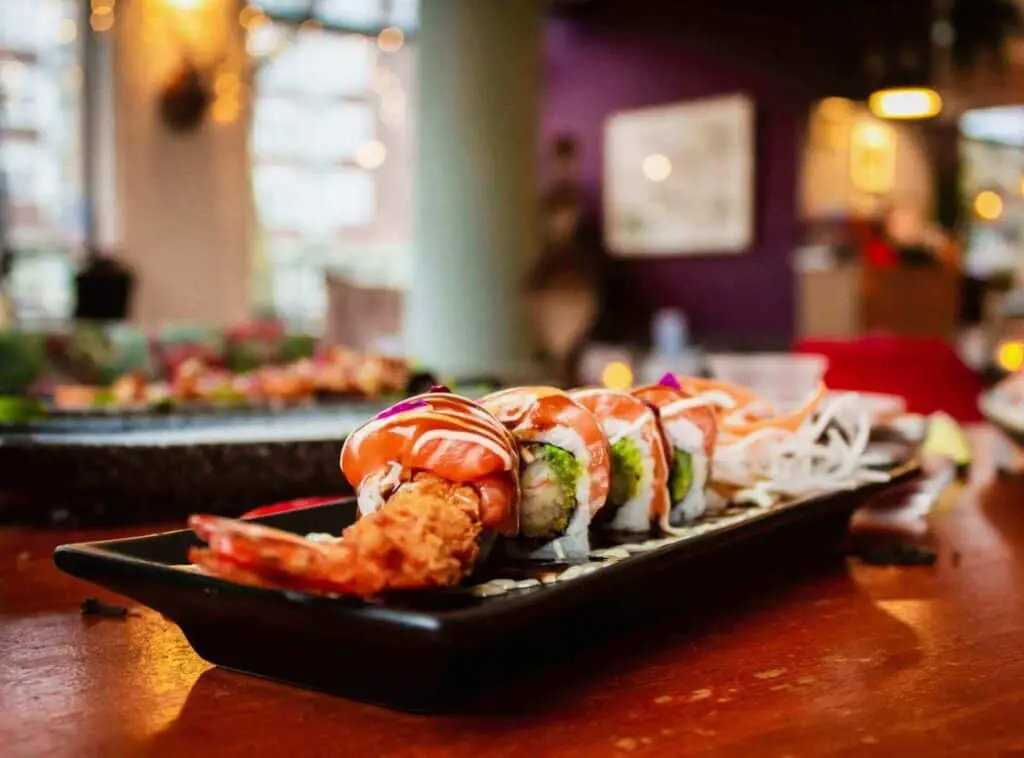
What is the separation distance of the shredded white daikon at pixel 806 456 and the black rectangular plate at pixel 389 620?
0.22m

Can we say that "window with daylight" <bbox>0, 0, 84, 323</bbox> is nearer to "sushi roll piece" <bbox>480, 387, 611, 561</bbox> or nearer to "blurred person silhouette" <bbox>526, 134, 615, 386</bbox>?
"blurred person silhouette" <bbox>526, 134, 615, 386</bbox>

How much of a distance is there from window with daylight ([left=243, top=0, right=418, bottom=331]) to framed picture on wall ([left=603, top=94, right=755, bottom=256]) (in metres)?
2.38

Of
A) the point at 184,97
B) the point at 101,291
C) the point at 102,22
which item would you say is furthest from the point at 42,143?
the point at 101,291

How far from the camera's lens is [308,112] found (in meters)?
8.41

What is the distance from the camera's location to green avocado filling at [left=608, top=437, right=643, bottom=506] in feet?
2.80

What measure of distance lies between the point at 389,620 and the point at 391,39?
29.2ft

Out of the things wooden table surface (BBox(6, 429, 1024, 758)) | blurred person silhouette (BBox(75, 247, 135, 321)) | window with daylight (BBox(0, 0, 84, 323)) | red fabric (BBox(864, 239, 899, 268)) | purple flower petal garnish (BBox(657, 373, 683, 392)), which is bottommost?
wooden table surface (BBox(6, 429, 1024, 758))

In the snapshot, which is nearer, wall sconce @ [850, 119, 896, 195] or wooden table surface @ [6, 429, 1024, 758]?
wooden table surface @ [6, 429, 1024, 758]

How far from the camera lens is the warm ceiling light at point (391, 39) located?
884 centimetres

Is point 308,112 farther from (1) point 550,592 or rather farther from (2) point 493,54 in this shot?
(1) point 550,592

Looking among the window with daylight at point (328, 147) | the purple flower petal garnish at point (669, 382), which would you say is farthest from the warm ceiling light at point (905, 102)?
the purple flower petal garnish at point (669, 382)

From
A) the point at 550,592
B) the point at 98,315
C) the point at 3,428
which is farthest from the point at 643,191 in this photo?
the point at 550,592

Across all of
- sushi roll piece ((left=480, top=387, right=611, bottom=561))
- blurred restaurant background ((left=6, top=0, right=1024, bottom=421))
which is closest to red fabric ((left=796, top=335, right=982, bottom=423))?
blurred restaurant background ((left=6, top=0, right=1024, bottom=421))

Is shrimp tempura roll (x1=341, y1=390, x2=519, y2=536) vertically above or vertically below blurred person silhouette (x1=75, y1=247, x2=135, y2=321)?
below
